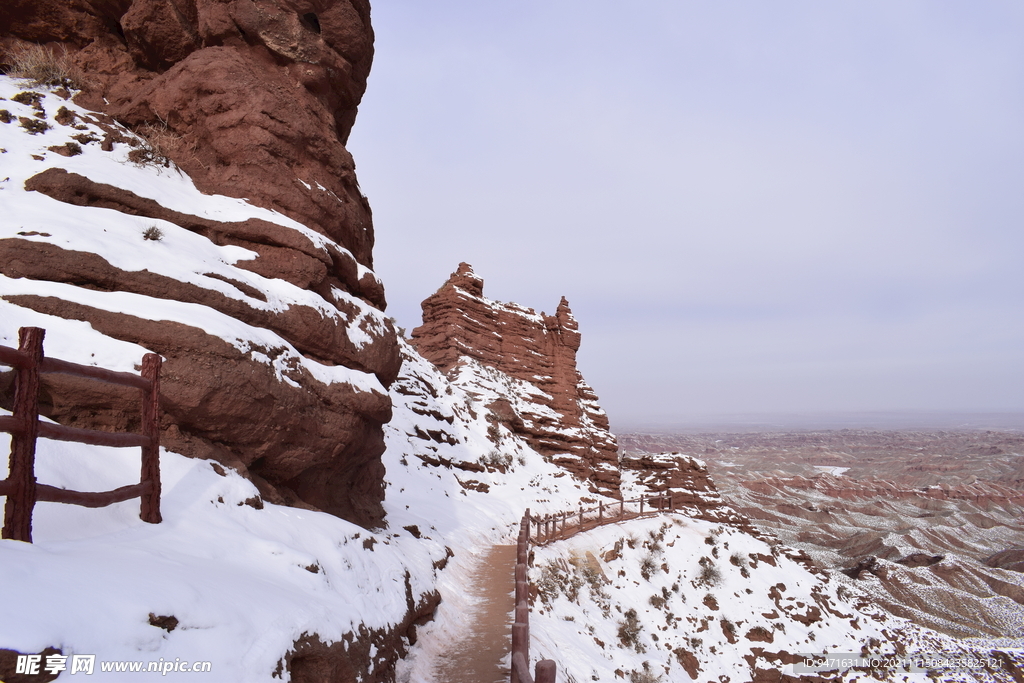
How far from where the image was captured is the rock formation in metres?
6.73

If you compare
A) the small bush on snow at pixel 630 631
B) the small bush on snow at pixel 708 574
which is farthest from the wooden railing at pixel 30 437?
the small bush on snow at pixel 708 574

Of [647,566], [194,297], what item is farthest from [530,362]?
[194,297]

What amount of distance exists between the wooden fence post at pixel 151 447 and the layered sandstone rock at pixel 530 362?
27.2m

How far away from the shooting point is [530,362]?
143 ft

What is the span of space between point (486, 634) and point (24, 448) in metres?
7.79

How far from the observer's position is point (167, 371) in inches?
257

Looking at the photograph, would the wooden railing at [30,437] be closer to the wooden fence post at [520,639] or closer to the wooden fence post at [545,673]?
the wooden fence post at [545,673]

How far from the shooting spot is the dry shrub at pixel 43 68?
9336 millimetres

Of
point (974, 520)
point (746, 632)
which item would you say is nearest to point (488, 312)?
point (746, 632)

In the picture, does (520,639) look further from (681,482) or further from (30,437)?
(681,482)

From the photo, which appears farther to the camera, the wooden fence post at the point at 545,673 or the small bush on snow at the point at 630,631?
the small bush on snow at the point at 630,631

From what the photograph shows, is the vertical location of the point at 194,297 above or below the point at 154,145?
below

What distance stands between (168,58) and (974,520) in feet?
403

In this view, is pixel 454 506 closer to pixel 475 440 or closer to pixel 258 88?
pixel 475 440
